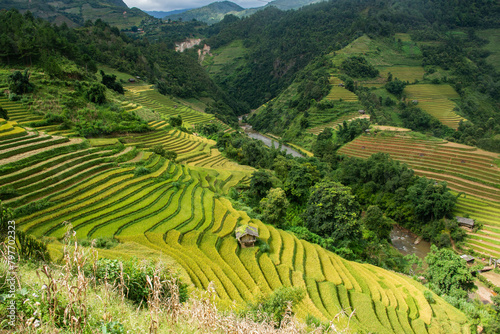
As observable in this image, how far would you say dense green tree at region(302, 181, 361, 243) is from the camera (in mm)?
19406

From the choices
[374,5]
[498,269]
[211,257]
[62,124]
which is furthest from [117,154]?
[374,5]

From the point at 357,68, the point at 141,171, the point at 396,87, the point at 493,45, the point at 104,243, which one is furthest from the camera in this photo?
the point at 493,45

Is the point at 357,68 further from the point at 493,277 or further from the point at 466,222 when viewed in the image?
the point at 493,277

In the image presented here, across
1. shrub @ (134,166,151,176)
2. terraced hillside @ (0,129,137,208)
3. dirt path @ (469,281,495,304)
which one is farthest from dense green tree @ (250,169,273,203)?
dirt path @ (469,281,495,304)

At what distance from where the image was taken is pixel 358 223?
19.7 meters

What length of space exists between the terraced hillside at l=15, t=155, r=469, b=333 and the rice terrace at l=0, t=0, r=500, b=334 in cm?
10

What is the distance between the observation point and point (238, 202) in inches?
860

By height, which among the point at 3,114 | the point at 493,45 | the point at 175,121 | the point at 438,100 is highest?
the point at 493,45

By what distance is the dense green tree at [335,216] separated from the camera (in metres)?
19.4

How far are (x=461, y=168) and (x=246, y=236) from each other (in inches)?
1242

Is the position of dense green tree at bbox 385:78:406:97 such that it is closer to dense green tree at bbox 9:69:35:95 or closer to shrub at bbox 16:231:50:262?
dense green tree at bbox 9:69:35:95

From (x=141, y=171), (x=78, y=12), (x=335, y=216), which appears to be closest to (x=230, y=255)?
(x=141, y=171)

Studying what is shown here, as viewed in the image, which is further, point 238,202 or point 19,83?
point 19,83

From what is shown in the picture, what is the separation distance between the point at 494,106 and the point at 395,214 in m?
49.6
